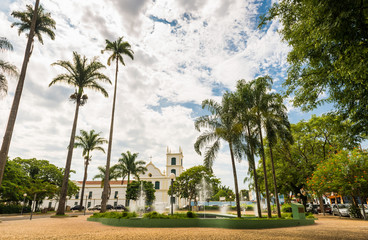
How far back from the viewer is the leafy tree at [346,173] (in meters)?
18.1

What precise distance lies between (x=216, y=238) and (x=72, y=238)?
548cm

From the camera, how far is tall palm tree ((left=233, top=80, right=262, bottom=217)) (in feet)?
49.6

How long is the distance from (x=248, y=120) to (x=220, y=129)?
221 centimetres

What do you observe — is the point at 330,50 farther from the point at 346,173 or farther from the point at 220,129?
the point at 346,173

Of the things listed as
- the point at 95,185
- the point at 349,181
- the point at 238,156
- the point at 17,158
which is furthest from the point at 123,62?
the point at 95,185

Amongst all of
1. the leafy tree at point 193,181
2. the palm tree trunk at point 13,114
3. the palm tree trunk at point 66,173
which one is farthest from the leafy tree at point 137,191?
the palm tree trunk at point 13,114

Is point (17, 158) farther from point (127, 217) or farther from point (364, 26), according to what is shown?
point (364, 26)

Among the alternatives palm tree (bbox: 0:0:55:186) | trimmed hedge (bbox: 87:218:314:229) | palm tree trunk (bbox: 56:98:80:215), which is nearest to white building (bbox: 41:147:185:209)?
palm tree trunk (bbox: 56:98:80:215)

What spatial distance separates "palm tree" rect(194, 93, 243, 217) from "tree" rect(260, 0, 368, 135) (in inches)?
224

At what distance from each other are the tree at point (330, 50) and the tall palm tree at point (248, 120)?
547 centimetres

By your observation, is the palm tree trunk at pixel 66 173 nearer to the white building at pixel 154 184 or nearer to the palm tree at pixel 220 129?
the palm tree at pixel 220 129

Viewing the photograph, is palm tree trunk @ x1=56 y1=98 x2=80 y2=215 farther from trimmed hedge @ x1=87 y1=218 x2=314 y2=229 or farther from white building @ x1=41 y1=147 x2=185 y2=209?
white building @ x1=41 y1=147 x2=185 y2=209

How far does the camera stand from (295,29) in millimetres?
7293

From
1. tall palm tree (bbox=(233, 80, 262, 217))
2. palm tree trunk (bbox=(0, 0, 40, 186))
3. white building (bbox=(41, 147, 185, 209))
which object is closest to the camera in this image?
palm tree trunk (bbox=(0, 0, 40, 186))
